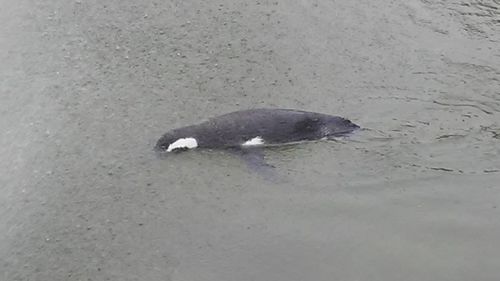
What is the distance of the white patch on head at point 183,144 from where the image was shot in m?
5.77

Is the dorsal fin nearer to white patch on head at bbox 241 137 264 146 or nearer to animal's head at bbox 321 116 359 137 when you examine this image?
animal's head at bbox 321 116 359 137

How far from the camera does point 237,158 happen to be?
580 cm

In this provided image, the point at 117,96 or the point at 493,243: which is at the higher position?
the point at 117,96

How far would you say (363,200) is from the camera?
5211 millimetres

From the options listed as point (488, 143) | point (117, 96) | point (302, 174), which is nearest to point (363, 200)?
point (302, 174)

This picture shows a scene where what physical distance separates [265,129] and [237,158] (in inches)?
13.4

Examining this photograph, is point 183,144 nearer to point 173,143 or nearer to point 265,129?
point 173,143

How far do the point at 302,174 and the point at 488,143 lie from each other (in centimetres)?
159

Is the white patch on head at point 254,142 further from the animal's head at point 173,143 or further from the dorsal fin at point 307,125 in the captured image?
the animal's head at point 173,143

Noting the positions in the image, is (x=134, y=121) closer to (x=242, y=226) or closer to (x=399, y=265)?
(x=242, y=226)

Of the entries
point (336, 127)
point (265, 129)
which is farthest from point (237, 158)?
point (336, 127)

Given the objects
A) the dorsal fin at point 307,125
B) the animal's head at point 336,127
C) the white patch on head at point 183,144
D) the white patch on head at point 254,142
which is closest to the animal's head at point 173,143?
the white patch on head at point 183,144

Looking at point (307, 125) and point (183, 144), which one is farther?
point (307, 125)

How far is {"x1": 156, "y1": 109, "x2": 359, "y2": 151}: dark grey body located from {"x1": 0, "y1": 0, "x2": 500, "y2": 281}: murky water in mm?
95
